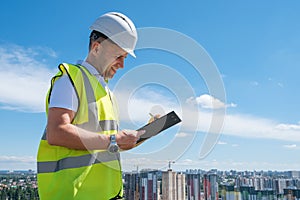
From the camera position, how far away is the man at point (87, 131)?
0.74 m

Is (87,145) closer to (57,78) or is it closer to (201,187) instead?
(57,78)

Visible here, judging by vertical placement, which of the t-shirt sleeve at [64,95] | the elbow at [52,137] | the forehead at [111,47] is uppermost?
the forehead at [111,47]

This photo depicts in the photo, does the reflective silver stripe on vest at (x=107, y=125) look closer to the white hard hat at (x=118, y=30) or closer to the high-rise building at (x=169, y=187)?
the white hard hat at (x=118, y=30)

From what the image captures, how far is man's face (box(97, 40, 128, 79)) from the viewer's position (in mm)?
876

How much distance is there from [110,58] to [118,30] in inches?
3.1

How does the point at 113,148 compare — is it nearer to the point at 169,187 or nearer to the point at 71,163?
the point at 71,163

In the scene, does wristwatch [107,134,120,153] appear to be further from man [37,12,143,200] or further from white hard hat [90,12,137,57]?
white hard hat [90,12,137,57]

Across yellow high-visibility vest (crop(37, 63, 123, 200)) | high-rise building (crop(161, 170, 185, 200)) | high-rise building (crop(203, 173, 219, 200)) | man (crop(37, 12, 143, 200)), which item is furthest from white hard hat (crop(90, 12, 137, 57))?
high-rise building (crop(203, 173, 219, 200))

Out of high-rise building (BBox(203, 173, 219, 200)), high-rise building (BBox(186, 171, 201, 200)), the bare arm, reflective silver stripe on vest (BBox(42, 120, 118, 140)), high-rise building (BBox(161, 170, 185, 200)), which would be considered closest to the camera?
the bare arm

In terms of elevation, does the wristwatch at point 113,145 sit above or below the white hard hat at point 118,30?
below

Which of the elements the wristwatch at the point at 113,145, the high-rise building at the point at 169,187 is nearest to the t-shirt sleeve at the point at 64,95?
the wristwatch at the point at 113,145

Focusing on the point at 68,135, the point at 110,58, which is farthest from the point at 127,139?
the point at 110,58

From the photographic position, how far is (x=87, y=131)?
755 millimetres

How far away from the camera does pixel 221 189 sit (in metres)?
14.3
